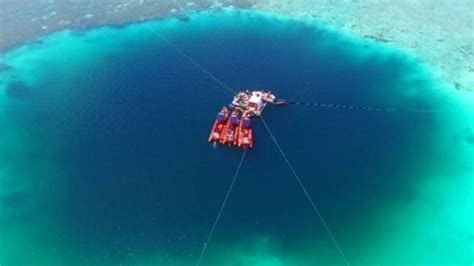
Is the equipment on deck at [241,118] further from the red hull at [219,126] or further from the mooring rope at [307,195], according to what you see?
the mooring rope at [307,195]

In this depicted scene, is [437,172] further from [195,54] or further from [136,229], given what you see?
[195,54]

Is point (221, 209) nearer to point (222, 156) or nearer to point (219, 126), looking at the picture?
point (222, 156)

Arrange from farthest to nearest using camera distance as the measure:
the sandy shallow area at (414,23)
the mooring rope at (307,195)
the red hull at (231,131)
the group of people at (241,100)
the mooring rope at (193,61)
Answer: the sandy shallow area at (414,23) → the mooring rope at (193,61) → the group of people at (241,100) → the red hull at (231,131) → the mooring rope at (307,195)

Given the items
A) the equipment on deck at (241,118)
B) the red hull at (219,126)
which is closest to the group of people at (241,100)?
the equipment on deck at (241,118)

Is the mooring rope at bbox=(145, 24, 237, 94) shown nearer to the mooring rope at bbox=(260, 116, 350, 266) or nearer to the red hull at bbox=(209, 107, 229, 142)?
the red hull at bbox=(209, 107, 229, 142)

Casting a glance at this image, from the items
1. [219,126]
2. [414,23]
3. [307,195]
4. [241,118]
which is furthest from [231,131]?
[414,23]

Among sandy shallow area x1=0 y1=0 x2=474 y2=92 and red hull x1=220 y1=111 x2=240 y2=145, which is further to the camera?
sandy shallow area x1=0 y1=0 x2=474 y2=92

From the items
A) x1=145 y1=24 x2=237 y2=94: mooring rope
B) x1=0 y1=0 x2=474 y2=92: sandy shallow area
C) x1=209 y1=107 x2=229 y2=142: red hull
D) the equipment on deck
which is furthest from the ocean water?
x1=0 y1=0 x2=474 y2=92: sandy shallow area

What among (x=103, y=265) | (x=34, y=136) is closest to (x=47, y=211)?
(x=103, y=265)
